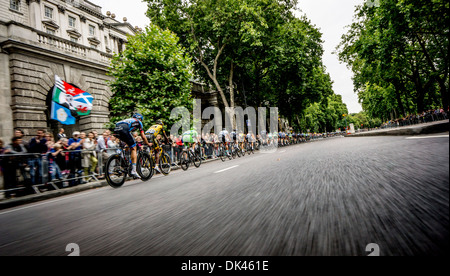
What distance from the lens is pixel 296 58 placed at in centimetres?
2172

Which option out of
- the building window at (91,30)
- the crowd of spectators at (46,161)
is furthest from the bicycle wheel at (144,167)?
the building window at (91,30)

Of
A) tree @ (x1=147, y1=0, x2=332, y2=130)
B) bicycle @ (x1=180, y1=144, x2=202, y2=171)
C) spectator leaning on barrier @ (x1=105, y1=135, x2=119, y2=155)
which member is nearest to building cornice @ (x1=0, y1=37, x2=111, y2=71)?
tree @ (x1=147, y1=0, x2=332, y2=130)

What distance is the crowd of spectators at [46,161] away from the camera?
20.1 ft

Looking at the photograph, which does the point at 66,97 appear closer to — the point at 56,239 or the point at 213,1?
the point at 213,1

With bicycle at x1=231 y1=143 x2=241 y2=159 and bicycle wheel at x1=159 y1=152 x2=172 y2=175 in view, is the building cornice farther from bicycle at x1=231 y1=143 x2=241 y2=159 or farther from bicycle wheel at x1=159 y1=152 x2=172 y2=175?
bicycle wheel at x1=159 y1=152 x2=172 y2=175

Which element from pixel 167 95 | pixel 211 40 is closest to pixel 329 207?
pixel 167 95

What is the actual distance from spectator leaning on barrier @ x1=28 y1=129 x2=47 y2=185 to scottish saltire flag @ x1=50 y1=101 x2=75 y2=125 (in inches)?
244

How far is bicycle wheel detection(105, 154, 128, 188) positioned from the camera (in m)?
5.55

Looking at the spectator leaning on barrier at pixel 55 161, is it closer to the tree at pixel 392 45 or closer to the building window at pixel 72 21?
the tree at pixel 392 45

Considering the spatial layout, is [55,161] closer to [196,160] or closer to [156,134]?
[156,134]

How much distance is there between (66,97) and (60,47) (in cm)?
417

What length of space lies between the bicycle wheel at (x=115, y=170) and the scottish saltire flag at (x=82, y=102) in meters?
10.4

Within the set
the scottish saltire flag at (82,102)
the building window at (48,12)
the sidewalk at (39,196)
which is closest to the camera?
the sidewalk at (39,196)

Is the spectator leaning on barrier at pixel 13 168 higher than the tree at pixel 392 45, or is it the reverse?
the tree at pixel 392 45
